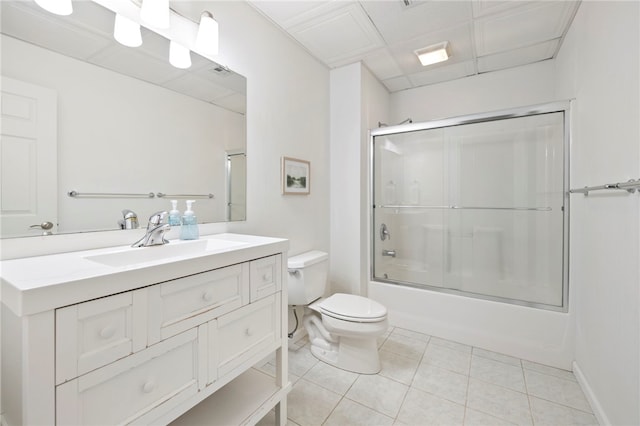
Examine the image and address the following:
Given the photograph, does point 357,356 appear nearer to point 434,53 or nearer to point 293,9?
point 293,9

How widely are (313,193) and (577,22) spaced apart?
2084mm

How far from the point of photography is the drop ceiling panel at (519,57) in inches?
89.0

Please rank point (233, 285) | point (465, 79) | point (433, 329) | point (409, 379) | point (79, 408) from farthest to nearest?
point (465, 79)
point (433, 329)
point (409, 379)
point (233, 285)
point (79, 408)

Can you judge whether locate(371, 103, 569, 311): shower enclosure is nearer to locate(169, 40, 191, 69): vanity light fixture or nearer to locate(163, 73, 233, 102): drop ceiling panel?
locate(163, 73, 233, 102): drop ceiling panel

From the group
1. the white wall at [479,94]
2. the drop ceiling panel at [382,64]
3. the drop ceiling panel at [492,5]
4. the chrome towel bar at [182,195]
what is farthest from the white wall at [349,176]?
the chrome towel bar at [182,195]

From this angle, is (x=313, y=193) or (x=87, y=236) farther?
(x=313, y=193)

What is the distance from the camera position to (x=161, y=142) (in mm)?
1375

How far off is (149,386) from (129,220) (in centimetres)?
70

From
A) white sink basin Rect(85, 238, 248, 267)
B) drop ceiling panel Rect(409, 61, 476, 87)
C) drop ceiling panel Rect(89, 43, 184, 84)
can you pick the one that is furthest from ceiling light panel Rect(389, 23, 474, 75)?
white sink basin Rect(85, 238, 248, 267)

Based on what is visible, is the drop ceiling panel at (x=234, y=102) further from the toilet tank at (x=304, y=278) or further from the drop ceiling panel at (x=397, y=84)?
the drop ceiling panel at (x=397, y=84)

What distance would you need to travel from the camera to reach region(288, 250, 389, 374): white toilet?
178 cm

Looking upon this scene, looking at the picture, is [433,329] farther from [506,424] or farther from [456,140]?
[456,140]

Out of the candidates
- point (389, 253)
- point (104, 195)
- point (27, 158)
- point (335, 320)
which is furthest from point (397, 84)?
point (27, 158)

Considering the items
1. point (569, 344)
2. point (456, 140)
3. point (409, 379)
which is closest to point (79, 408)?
point (409, 379)
